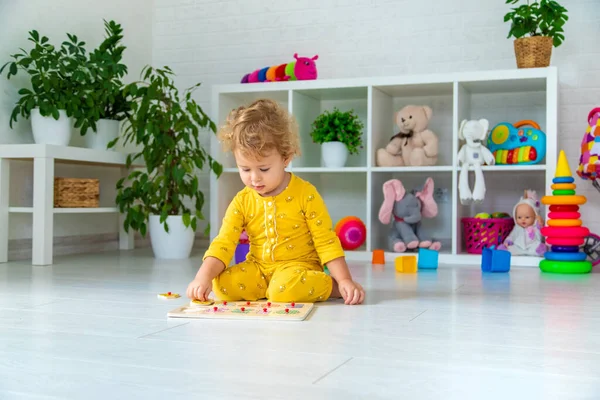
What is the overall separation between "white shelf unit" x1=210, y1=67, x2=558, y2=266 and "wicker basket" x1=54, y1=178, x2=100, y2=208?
2.12 ft

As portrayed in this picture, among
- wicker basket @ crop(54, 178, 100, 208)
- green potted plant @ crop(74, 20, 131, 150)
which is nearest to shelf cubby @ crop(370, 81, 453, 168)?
green potted plant @ crop(74, 20, 131, 150)

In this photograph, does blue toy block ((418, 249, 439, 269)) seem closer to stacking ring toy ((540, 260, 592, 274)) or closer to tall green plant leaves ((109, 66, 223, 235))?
stacking ring toy ((540, 260, 592, 274))

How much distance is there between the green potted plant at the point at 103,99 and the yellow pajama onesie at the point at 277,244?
161cm

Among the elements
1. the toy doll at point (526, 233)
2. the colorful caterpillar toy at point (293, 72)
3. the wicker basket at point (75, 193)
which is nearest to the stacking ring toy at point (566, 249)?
the toy doll at point (526, 233)

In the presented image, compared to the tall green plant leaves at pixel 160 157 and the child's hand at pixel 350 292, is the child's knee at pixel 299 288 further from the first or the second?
the tall green plant leaves at pixel 160 157

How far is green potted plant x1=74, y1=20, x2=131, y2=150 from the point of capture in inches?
134

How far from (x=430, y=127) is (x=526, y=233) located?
89cm

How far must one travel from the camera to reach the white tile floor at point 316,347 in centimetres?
109

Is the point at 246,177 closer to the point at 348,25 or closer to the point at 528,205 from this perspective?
the point at 528,205

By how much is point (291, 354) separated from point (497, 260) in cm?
178

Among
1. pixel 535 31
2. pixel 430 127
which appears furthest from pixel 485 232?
pixel 535 31

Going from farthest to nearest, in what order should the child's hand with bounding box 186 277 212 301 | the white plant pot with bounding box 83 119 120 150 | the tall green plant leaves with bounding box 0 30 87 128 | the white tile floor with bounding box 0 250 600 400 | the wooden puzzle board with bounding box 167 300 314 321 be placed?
the white plant pot with bounding box 83 119 120 150 → the tall green plant leaves with bounding box 0 30 87 128 → the child's hand with bounding box 186 277 212 301 → the wooden puzzle board with bounding box 167 300 314 321 → the white tile floor with bounding box 0 250 600 400

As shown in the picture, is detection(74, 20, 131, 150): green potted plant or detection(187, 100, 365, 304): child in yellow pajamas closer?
detection(187, 100, 365, 304): child in yellow pajamas

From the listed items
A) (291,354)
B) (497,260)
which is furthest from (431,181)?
(291,354)
